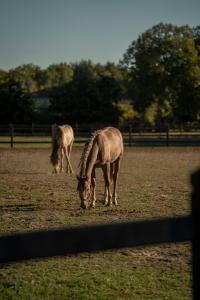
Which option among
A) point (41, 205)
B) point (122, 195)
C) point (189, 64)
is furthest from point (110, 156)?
point (189, 64)

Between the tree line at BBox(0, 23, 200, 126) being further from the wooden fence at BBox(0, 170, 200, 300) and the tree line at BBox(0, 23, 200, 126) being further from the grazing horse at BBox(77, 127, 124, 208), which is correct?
the wooden fence at BBox(0, 170, 200, 300)

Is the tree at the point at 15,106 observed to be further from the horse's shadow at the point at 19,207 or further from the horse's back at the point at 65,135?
the horse's shadow at the point at 19,207

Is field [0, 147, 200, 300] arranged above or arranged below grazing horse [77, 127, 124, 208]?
below

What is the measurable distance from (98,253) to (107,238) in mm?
4033

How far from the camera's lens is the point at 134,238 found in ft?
7.30

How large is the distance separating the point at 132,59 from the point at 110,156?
142ft

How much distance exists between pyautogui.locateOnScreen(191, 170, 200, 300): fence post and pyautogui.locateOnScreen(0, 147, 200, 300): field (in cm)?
40

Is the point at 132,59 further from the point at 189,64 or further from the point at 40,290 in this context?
the point at 40,290

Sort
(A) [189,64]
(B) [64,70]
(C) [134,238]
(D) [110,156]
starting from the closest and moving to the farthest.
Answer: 1. (C) [134,238]
2. (D) [110,156]
3. (A) [189,64]
4. (B) [64,70]

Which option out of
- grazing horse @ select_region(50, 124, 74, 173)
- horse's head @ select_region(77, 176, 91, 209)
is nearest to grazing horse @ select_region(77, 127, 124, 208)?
horse's head @ select_region(77, 176, 91, 209)

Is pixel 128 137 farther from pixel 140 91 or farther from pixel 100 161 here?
pixel 100 161

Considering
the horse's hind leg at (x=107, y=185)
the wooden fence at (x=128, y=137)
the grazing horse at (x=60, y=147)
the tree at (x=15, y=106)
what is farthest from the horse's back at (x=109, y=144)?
the tree at (x=15, y=106)

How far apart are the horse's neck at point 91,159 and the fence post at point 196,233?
6575mm

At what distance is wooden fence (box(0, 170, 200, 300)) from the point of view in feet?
6.57
